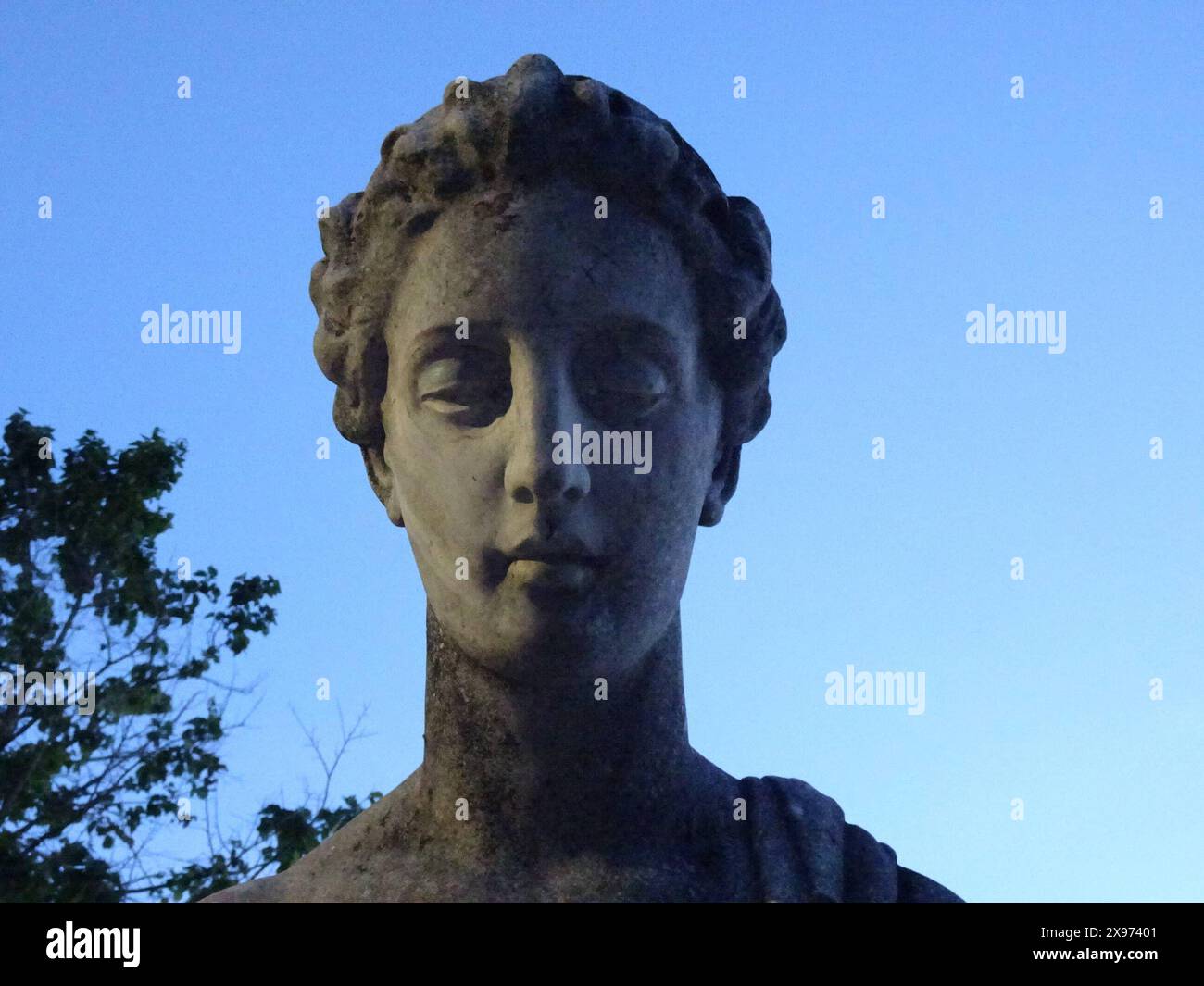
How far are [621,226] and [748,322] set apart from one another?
58 cm

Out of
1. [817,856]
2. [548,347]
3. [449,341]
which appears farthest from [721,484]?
[817,856]

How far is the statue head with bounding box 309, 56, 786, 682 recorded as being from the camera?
18.1 feet

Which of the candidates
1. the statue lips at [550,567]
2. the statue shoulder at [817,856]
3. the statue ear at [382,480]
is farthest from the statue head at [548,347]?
the statue shoulder at [817,856]

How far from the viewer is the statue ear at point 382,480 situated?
6.23 metres

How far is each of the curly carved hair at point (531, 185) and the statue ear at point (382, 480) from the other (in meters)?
0.05

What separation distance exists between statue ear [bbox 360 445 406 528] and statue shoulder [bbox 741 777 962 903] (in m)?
1.49

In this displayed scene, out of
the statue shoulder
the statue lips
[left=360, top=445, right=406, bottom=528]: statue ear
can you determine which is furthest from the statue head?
the statue shoulder

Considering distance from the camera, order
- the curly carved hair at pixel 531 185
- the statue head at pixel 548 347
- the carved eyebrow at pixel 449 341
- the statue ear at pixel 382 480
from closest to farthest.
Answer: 1. the statue head at pixel 548 347
2. the carved eyebrow at pixel 449 341
3. the curly carved hair at pixel 531 185
4. the statue ear at pixel 382 480

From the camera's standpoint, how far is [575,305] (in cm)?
564

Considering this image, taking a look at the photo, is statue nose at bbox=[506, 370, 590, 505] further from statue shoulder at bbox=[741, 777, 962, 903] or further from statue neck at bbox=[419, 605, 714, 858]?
statue shoulder at bbox=[741, 777, 962, 903]

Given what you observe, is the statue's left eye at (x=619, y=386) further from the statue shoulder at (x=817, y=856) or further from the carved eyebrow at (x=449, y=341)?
the statue shoulder at (x=817, y=856)

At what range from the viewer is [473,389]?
223 inches
